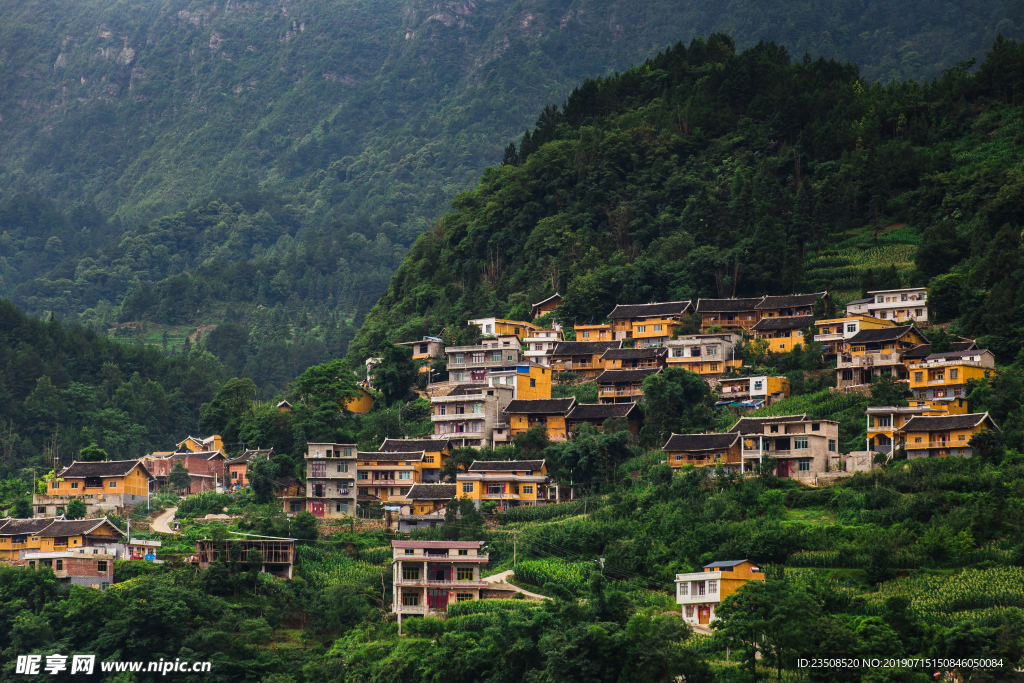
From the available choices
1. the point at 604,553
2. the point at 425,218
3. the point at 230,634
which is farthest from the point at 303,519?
the point at 425,218

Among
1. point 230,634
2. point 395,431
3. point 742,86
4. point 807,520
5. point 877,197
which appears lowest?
point 230,634

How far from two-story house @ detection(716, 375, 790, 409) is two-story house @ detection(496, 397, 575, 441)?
7249 mm

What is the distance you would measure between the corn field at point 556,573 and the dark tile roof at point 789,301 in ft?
78.1

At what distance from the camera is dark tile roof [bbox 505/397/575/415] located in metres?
65.2

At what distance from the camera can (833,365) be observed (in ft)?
216

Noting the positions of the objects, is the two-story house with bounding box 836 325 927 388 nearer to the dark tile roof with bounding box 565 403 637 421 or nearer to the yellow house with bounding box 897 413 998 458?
the yellow house with bounding box 897 413 998 458

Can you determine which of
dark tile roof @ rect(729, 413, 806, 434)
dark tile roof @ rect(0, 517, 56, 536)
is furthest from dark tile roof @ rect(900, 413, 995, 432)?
dark tile roof @ rect(0, 517, 56, 536)

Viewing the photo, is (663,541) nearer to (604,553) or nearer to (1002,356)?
(604,553)

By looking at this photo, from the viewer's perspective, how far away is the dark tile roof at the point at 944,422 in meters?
54.2

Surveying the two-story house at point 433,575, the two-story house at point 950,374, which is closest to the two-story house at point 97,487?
the two-story house at point 433,575

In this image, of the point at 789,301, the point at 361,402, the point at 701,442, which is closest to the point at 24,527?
the point at 361,402

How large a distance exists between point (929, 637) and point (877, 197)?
140ft

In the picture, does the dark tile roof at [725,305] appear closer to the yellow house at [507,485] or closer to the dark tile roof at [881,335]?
the dark tile roof at [881,335]

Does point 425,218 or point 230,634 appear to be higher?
point 425,218
